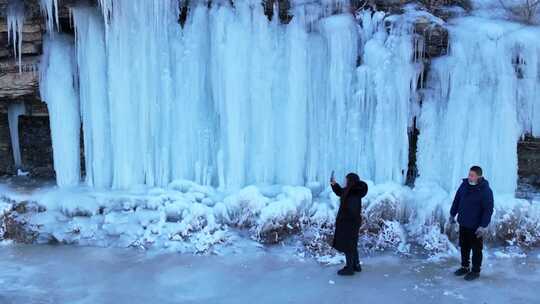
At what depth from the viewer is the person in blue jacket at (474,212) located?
7328mm

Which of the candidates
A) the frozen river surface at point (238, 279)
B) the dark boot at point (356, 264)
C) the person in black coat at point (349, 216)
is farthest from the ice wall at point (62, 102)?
the dark boot at point (356, 264)

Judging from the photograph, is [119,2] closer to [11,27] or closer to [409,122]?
[11,27]

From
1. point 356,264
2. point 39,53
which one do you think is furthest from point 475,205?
point 39,53

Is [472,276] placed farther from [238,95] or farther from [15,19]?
[15,19]

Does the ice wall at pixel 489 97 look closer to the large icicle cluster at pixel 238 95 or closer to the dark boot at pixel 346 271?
the large icicle cluster at pixel 238 95

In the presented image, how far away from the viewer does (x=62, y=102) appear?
10.5m

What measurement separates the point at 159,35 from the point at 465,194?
17.2 ft

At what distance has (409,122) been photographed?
33.2 feet

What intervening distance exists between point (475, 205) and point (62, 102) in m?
6.48

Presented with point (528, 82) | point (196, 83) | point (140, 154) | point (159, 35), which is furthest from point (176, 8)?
point (528, 82)

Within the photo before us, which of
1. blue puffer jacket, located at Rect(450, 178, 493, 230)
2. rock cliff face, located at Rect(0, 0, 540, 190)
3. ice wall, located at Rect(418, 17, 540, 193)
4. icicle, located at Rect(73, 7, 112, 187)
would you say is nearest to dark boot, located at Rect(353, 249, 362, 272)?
blue puffer jacket, located at Rect(450, 178, 493, 230)

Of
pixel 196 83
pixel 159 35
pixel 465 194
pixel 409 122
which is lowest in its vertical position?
pixel 465 194

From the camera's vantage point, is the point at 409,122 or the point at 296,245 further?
the point at 409,122

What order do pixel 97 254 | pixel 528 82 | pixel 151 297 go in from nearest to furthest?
pixel 151 297
pixel 97 254
pixel 528 82
